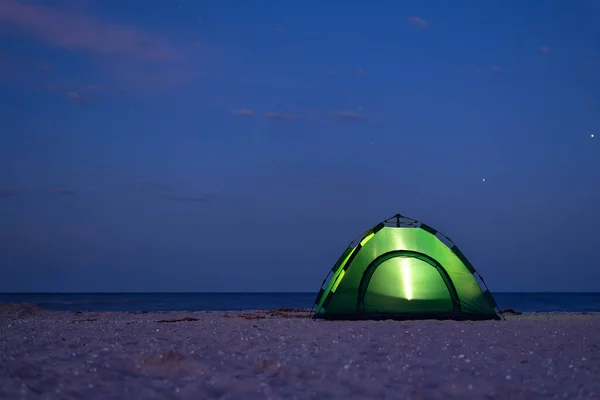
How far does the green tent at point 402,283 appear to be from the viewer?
13.9 metres

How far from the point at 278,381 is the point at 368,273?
8347mm

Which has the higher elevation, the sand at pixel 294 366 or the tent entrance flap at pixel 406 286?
the tent entrance flap at pixel 406 286

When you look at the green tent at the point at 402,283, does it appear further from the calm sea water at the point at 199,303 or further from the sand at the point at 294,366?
the calm sea water at the point at 199,303

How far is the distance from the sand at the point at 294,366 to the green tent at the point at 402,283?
161 inches

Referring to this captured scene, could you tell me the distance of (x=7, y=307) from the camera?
20.6 meters

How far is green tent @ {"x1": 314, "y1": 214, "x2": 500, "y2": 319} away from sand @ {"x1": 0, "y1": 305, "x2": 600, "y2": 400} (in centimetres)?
409

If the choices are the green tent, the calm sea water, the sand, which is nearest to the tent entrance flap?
the green tent

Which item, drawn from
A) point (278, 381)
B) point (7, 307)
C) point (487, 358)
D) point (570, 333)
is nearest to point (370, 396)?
point (278, 381)

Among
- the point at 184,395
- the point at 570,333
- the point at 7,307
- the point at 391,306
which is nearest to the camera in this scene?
the point at 184,395

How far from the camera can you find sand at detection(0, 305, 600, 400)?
211 inches

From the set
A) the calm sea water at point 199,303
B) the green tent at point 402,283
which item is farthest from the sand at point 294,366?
the calm sea water at point 199,303

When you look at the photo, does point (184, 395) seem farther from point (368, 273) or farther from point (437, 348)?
point (368, 273)

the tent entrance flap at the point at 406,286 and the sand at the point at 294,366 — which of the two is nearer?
the sand at the point at 294,366

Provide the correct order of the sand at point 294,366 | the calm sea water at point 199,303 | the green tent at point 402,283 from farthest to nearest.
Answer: the calm sea water at point 199,303 < the green tent at point 402,283 < the sand at point 294,366
